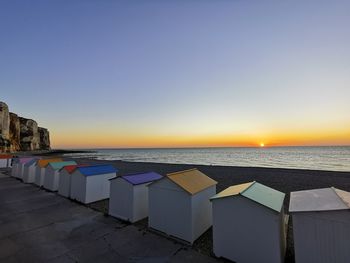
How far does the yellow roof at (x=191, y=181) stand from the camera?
269 inches

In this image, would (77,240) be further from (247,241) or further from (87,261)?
(247,241)

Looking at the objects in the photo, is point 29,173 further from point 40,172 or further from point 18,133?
point 18,133

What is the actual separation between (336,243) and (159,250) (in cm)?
457

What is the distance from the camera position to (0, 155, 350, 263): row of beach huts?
14.1 ft

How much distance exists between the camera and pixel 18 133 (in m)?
81.4

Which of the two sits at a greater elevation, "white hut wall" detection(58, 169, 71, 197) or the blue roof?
the blue roof

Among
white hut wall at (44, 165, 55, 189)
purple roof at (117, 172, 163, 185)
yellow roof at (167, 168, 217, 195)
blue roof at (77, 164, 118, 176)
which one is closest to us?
yellow roof at (167, 168, 217, 195)

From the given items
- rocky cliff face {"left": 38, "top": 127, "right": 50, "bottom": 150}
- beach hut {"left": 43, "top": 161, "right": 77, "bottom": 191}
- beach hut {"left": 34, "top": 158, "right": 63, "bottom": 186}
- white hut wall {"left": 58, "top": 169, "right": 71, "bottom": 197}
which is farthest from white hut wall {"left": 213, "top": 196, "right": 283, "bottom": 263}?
rocky cliff face {"left": 38, "top": 127, "right": 50, "bottom": 150}

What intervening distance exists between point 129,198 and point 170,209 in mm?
2479

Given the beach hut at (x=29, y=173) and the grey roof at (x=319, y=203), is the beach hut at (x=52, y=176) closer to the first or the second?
the beach hut at (x=29, y=173)

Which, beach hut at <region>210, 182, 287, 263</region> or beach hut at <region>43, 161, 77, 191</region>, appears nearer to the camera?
beach hut at <region>210, 182, 287, 263</region>

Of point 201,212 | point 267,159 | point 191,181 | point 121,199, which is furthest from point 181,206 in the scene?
point 267,159

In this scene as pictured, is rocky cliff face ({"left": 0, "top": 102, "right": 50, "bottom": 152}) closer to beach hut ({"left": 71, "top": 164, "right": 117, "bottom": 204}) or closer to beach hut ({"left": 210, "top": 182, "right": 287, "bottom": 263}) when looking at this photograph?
beach hut ({"left": 71, "top": 164, "right": 117, "bottom": 204})

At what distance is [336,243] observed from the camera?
13.7 feet
